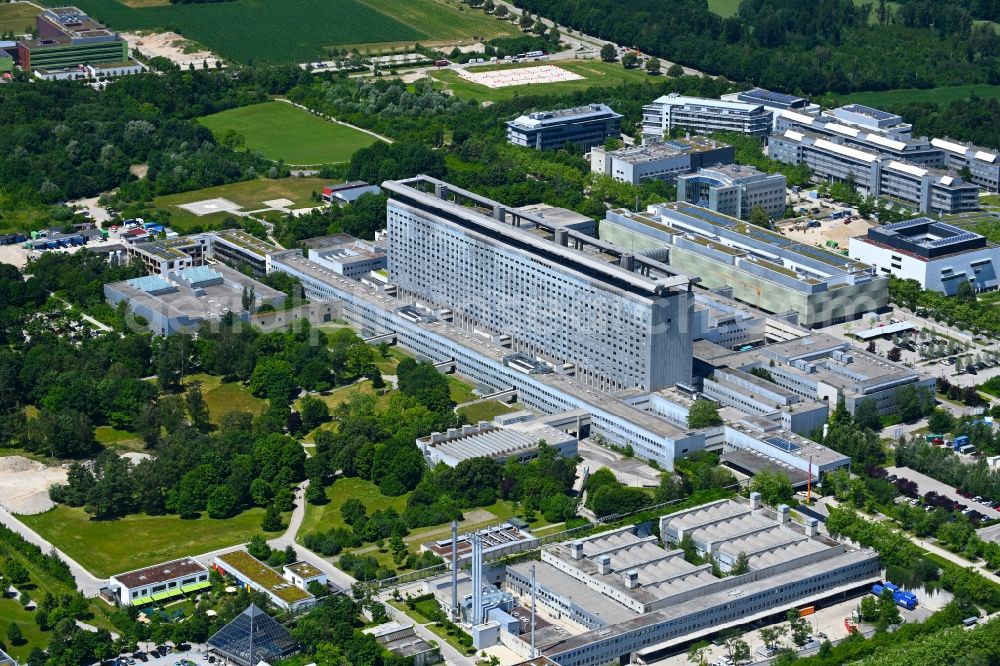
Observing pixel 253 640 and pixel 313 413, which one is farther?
pixel 313 413

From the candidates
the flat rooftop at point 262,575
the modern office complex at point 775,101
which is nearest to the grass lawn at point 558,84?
the modern office complex at point 775,101

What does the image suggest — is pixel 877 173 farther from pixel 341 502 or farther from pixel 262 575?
pixel 262 575

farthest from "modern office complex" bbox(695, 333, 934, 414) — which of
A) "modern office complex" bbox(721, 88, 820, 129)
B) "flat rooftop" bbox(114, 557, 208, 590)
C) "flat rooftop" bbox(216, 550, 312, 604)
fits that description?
"modern office complex" bbox(721, 88, 820, 129)

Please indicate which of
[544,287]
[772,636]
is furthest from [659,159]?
[772,636]

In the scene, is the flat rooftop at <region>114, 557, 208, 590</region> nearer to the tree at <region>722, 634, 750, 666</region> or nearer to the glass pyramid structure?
the glass pyramid structure

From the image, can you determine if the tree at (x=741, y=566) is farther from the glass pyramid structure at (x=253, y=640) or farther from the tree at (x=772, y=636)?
the glass pyramid structure at (x=253, y=640)
